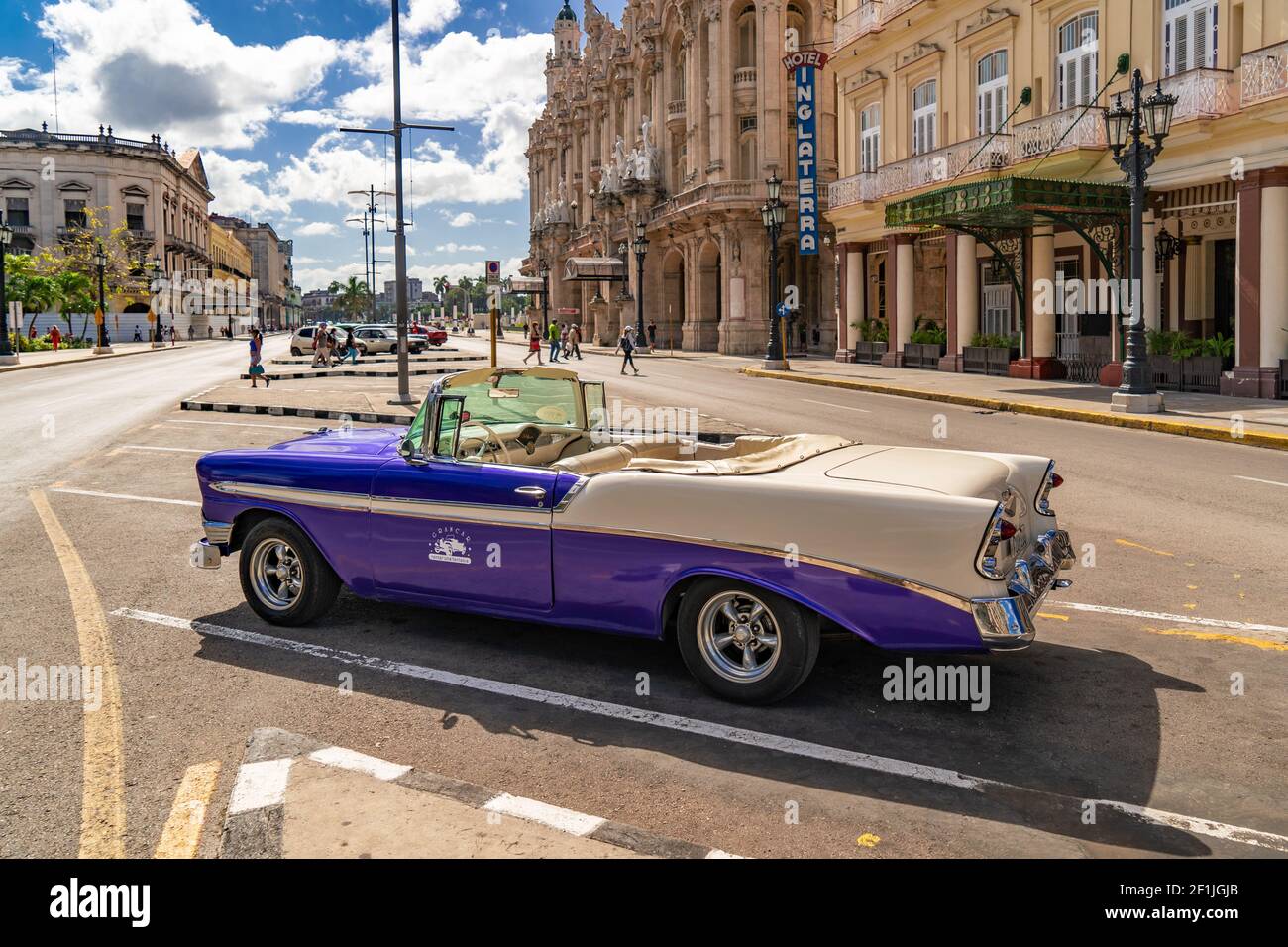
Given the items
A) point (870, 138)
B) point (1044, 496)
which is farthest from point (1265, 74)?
point (1044, 496)

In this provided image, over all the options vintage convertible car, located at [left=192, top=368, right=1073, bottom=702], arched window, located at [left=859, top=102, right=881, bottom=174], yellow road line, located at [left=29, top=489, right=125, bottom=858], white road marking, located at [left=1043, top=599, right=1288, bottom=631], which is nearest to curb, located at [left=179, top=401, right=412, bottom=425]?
yellow road line, located at [left=29, top=489, right=125, bottom=858]

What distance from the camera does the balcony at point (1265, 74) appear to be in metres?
20.0

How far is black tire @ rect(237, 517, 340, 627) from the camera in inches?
255

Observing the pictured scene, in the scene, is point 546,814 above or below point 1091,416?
below

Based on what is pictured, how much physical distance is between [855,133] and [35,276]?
204 ft

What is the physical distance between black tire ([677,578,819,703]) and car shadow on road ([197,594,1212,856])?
5.2 inches

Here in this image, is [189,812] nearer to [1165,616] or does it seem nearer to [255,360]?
[1165,616]

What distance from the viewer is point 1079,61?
85.9 ft

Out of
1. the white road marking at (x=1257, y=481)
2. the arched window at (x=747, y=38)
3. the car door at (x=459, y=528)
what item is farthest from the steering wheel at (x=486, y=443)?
the arched window at (x=747, y=38)

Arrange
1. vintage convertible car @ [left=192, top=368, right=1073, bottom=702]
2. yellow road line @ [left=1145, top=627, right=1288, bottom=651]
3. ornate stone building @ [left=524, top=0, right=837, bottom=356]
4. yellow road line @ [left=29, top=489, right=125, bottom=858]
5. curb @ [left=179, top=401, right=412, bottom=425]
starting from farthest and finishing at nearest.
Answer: ornate stone building @ [left=524, top=0, right=837, bottom=356] < curb @ [left=179, top=401, right=412, bottom=425] < yellow road line @ [left=1145, top=627, right=1288, bottom=651] < vintage convertible car @ [left=192, top=368, right=1073, bottom=702] < yellow road line @ [left=29, top=489, right=125, bottom=858]

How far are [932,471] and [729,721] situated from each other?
1.60 metres

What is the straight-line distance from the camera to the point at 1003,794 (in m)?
4.21

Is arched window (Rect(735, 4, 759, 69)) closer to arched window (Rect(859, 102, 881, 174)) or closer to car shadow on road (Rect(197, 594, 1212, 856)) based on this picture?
arched window (Rect(859, 102, 881, 174))
